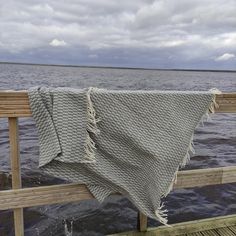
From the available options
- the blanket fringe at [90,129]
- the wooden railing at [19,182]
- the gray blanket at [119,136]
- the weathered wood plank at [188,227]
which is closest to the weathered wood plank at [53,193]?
the wooden railing at [19,182]

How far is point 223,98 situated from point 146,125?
792 mm

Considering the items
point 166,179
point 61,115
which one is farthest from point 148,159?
point 61,115

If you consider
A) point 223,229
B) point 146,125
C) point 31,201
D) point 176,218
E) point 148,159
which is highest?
point 146,125

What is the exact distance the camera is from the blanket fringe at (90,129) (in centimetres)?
272

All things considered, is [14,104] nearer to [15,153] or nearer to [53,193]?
[15,153]

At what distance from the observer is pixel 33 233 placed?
217 inches

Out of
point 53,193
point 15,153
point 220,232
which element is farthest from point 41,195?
point 220,232

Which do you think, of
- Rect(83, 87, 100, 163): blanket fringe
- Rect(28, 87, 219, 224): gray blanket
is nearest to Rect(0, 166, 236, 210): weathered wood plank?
Rect(28, 87, 219, 224): gray blanket

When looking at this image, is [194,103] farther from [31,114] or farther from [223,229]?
[223,229]

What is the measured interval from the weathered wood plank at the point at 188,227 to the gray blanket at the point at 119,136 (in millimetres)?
525

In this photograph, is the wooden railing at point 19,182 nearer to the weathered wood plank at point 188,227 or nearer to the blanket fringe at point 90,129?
the blanket fringe at point 90,129

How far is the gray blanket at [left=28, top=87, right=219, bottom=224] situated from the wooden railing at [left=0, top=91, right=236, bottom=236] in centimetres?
11

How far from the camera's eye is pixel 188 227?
12.6 ft

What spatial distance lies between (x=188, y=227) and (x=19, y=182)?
1.98 m
